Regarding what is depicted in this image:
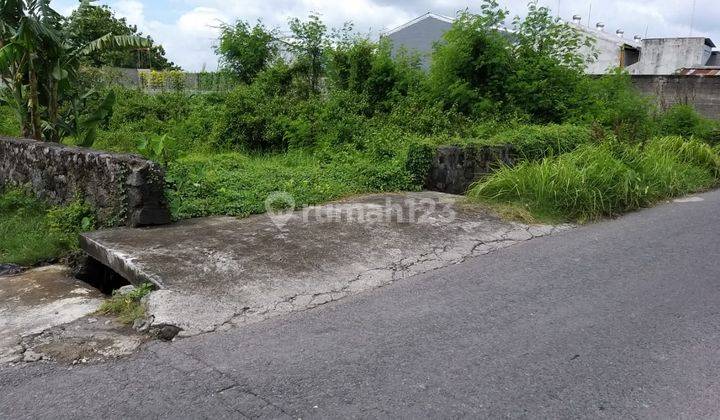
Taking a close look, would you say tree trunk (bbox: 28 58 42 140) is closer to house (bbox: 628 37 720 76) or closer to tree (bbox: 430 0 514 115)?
tree (bbox: 430 0 514 115)

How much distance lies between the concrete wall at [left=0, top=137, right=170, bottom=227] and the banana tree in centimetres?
A: 132

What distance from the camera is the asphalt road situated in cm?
310

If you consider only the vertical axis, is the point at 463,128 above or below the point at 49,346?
above

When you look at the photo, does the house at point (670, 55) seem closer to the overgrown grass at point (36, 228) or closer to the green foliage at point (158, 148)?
the green foliage at point (158, 148)

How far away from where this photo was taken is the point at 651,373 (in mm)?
3490

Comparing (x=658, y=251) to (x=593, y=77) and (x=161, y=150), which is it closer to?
(x=161, y=150)

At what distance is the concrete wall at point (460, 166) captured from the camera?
8.66 meters

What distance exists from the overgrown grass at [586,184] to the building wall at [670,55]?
24101 millimetres

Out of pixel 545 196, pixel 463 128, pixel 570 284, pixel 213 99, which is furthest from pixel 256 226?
pixel 213 99

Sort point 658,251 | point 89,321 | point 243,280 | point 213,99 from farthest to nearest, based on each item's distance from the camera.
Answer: point 213,99 → point 658,251 → point 243,280 → point 89,321

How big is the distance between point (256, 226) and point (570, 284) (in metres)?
3.32

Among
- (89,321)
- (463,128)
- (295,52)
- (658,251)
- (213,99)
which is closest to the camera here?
(89,321)

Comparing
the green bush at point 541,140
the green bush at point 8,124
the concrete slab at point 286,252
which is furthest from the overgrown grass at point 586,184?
the green bush at point 8,124

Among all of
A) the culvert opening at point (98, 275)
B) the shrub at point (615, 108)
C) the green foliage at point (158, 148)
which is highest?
the shrub at point (615, 108)
